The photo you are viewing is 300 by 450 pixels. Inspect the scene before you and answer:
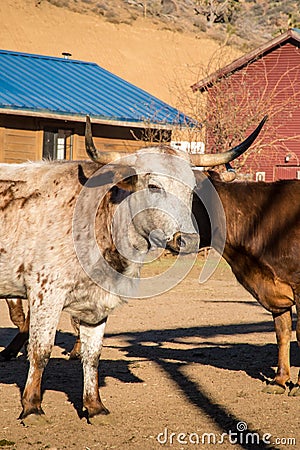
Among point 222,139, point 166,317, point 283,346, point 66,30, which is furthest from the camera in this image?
point 66,30

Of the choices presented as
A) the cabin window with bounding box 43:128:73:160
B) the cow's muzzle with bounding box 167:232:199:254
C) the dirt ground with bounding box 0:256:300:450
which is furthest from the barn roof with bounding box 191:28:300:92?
the cow's muzzle with bounding box 167:232:199:254

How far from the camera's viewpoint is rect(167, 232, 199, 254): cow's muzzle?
6.74 meters

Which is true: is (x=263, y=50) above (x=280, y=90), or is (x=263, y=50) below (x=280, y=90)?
above

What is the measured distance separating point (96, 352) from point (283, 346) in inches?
77.0

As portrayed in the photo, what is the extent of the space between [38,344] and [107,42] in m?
76.5

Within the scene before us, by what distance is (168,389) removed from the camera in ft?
26.2

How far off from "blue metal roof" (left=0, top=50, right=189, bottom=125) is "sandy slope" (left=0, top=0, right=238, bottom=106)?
147 feet

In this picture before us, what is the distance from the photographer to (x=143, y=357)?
977cm

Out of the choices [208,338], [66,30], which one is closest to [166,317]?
[208,338]

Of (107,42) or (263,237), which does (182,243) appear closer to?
(263,237)

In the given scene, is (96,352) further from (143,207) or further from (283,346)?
(283,346)

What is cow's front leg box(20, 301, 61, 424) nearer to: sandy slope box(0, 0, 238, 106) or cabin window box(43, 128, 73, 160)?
cabin window box(43, 128, 73, 160)

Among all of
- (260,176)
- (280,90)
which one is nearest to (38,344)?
(260,176)

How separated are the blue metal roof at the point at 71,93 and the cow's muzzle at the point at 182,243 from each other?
15.3 meters
